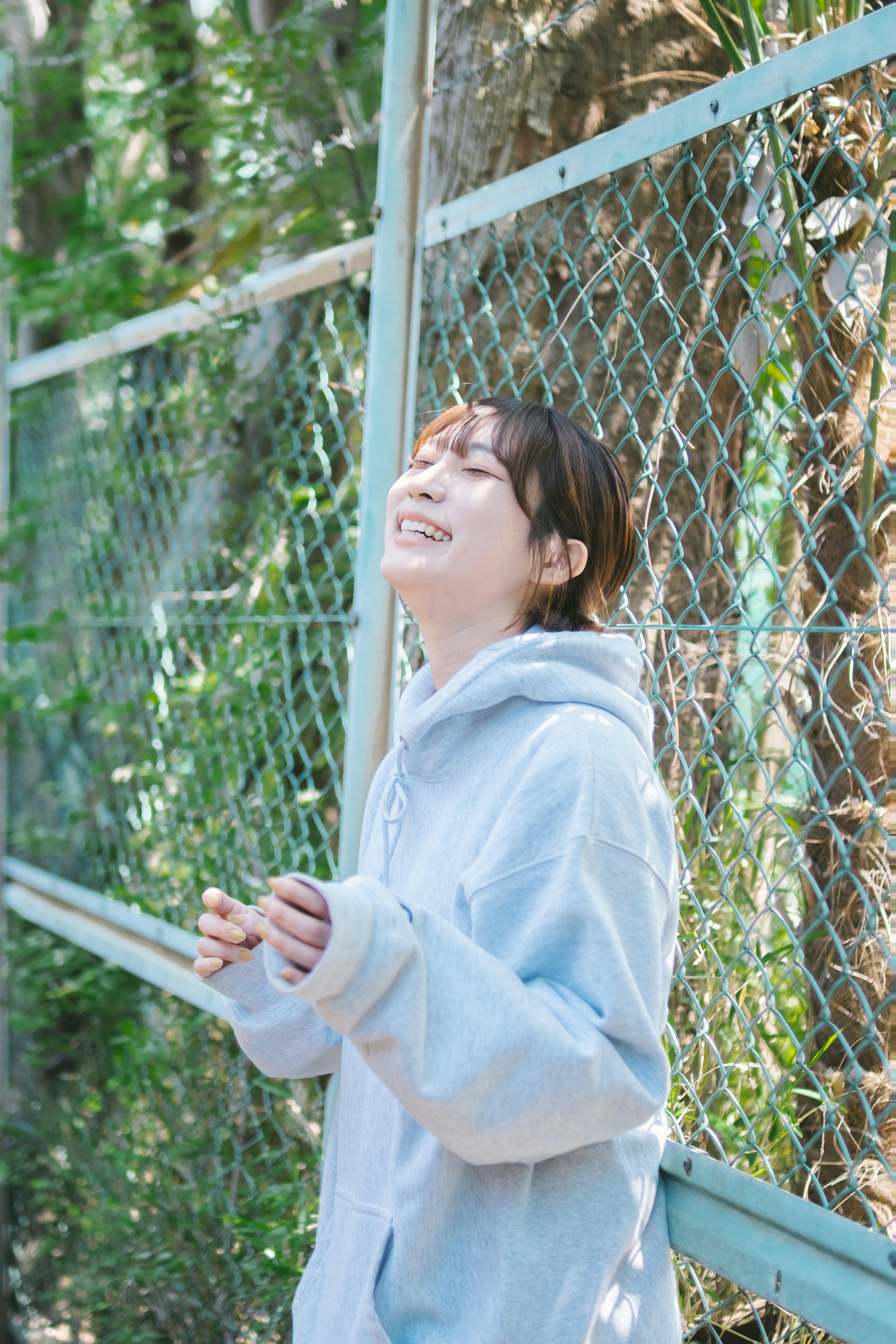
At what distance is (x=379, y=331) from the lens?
2.05m

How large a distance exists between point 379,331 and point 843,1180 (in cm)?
154

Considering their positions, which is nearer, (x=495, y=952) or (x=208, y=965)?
(x=495, y=952)

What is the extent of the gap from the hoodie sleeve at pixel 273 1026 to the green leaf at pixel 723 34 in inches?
56.5

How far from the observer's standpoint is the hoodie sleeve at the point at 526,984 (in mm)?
989

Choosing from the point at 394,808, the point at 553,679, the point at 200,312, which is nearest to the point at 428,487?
the point at 553,679

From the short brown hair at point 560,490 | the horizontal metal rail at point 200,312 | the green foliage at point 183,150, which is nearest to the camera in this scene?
the short brown hair at point 560,490

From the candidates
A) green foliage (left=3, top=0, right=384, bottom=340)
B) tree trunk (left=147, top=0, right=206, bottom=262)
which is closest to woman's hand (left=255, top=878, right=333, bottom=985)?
green foliage (left=3, top=0, right=384, bottom=340)

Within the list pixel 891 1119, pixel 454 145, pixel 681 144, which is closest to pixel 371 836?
pixel 891 1119

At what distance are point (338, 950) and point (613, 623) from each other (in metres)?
0.95

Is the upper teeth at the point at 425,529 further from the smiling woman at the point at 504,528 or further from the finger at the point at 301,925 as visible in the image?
the finger at the point at 301,925

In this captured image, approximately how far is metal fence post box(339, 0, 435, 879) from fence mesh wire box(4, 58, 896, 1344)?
64 mm

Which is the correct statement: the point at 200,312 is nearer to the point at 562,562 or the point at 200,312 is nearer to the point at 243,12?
the point at 243,12

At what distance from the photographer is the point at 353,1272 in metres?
1.32

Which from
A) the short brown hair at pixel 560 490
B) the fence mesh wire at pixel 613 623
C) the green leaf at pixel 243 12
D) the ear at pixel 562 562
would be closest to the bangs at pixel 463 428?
the short brown hair at pixel 560 490
